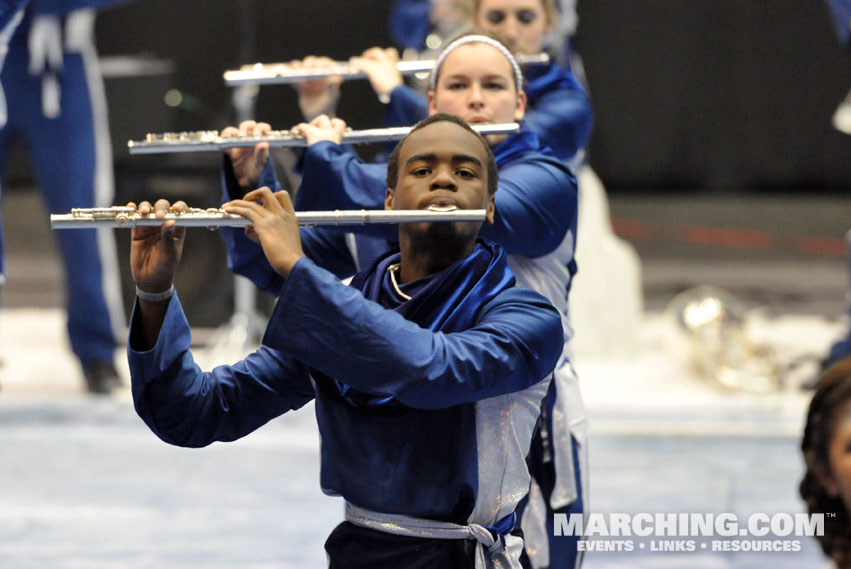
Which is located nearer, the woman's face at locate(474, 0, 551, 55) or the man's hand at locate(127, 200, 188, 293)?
the man's hand at locate(127, 200, 188, 293)

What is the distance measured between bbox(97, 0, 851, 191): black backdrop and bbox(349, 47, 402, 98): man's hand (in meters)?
5.59

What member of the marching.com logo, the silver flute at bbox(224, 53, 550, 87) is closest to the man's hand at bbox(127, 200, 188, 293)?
the silver flute at bbox(224, 53, 550, 87)

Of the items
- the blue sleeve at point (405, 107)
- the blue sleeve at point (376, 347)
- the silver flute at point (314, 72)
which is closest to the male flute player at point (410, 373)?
the blue sleeve at point (376, 347)

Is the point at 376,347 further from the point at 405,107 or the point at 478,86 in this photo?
the point at 405,107

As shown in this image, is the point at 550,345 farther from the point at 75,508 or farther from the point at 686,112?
the point at 686,112

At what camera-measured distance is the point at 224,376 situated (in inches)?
70.1

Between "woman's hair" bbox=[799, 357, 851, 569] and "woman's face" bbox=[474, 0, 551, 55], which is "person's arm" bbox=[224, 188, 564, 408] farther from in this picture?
"woman's face" bbox=[474, 0, 551, 55]

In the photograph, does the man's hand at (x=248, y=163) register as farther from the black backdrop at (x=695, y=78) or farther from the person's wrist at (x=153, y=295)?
the black backdrop at (x=695, y=78)

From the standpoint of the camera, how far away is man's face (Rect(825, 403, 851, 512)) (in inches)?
54.1

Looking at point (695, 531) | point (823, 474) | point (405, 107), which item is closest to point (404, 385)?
point (823, 474)

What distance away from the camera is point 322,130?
233 centimetres

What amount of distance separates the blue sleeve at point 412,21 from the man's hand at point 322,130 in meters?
2.49

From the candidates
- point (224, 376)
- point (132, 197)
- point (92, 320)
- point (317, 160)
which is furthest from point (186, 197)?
point (224, 376)

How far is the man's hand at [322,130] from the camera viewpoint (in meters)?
2.30
